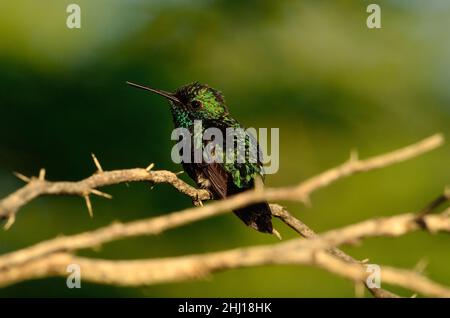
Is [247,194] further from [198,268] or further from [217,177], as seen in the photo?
[217,177]

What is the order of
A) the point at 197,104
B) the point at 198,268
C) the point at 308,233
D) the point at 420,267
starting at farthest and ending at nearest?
the point at 197,104, the point at 308,233, the point at 420,267, the point at 198,268

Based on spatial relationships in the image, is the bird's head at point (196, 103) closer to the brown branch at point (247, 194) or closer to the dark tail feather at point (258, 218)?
the dark tail feather at point (258, 218)

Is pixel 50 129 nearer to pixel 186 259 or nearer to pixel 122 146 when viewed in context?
pixel 122 146

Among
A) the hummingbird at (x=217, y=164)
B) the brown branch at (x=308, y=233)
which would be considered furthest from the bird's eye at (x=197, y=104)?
the brown branch at (x=308, y=233)

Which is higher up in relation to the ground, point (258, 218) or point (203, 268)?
point (258, 218)

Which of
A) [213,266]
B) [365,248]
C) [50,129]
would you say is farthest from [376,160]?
[50,129]

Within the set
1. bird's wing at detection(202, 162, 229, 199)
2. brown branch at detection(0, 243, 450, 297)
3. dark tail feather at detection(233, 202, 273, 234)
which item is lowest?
brown branch at detection(0, 243, 450, 297)

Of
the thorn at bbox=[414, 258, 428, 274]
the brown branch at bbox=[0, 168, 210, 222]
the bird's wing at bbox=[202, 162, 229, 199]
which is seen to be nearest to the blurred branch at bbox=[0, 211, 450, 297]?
the thorn at bbox=[414, 258, 428, 274]

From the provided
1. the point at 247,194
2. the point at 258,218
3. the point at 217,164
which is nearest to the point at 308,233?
the point at 258,218

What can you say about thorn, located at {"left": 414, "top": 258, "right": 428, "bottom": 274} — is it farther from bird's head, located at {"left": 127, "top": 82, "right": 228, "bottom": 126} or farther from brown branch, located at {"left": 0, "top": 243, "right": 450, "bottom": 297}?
bird's head, located at {"left": 127, "top": 82, "right": 228, "bottom": 126}
